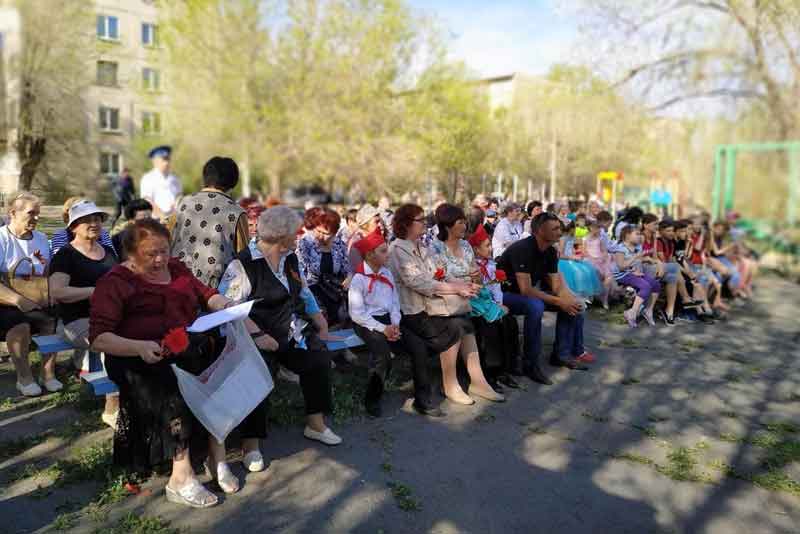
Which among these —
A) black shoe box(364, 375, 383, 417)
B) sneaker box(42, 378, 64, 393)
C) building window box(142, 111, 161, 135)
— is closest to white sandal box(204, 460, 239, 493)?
black shoe box(364, 375, 383, 417)

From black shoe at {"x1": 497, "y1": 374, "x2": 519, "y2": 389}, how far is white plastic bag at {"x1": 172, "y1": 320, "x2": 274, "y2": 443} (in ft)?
8.38

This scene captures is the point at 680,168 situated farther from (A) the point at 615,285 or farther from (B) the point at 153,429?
(B) the point at 153,429

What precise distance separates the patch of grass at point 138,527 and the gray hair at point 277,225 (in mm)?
1761

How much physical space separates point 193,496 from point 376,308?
2.13 metres

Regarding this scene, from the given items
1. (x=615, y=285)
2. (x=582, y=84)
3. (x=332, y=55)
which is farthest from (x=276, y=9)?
(x=615, y=285)

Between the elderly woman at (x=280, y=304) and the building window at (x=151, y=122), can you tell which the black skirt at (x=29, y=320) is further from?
the building window at (x=151, y=122)

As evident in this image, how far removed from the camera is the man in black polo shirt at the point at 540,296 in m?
5.81

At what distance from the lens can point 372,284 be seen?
5039mm

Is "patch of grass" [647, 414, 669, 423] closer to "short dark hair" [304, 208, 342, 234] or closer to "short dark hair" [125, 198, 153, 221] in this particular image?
"short dark hair" [304, 208, 342, 234]

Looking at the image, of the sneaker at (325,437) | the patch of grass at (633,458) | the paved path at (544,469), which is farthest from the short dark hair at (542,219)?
the sneaker at (325,437)

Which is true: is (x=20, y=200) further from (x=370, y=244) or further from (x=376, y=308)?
(x=376, y=308)

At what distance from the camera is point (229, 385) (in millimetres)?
3486

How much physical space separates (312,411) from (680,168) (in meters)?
14.4

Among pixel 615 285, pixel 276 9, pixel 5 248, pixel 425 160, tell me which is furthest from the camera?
pixel 276 9
